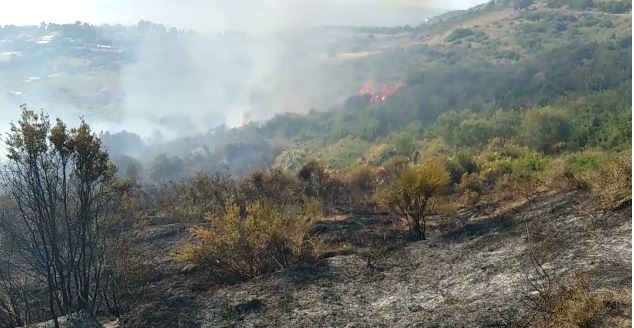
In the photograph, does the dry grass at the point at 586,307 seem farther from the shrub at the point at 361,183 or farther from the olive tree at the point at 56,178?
the shrub at the point at 361,183

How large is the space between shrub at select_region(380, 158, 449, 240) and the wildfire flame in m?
45.4

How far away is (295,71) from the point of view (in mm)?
98062

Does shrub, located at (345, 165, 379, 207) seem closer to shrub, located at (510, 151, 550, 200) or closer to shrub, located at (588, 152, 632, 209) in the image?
shrub, located at (510, 151, 550, 200)

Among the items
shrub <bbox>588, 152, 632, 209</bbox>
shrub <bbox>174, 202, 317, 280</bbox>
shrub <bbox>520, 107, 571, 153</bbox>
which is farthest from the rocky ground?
shrub <bbox>520, 107, 571, 153</bbox>

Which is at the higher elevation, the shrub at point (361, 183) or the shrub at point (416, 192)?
the shrub at point (416, 192)

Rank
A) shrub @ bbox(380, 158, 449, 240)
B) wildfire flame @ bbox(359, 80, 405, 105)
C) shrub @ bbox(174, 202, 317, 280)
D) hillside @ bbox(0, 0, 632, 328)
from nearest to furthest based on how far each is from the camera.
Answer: hillside @ bbox(0, 0, 632, 328) → shrub @ bbox(174, 202, 317, 280) → shrub @ bbox(380, 158, 449, 240) → wildfire flame @ bbox(359, 80, 405, 105)

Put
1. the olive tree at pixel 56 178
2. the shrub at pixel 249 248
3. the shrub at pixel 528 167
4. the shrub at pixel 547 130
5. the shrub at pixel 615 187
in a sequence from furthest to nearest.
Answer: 1. the shrub at pixel 547 130
2. the shrub at pixel 528 167
3. the shrub at pixel 249 248
4. the olive tree at pixel 56 178
5. the shrub at pixel 615 187

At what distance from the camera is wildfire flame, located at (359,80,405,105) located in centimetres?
6022

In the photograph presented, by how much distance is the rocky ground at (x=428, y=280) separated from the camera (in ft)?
24.4

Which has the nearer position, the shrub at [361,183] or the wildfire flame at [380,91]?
the shrub at [361,183]

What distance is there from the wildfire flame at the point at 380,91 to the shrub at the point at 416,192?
1787 inches

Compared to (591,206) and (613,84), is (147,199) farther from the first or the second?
(613,84)

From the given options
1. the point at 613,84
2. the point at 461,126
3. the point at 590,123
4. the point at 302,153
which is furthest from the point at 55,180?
the point at 302,153

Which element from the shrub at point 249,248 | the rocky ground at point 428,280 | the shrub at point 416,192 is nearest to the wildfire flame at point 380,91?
the shrub at point 416,192
